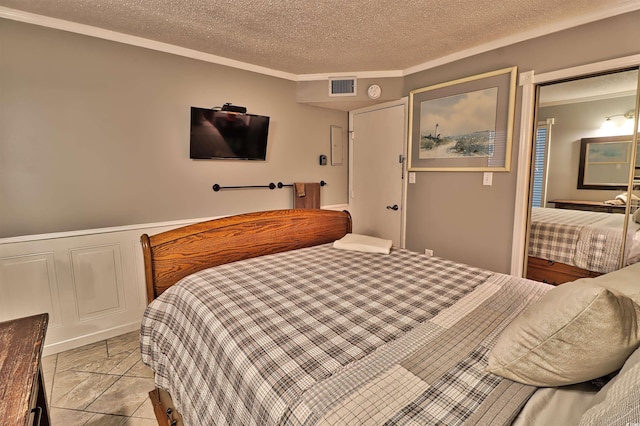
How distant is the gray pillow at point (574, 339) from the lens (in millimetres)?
760

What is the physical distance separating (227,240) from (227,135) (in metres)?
1.31

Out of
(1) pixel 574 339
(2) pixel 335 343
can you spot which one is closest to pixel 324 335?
(2) pixel 335 343

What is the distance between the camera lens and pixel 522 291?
5.03 feet

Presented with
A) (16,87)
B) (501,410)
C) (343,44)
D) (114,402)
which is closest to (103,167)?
(16,87)

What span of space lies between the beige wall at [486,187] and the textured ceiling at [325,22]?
0.40 ft

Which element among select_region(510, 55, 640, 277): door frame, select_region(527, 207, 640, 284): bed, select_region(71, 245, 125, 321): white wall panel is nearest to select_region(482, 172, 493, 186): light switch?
select_region(510, 55, 640, 277): door frame

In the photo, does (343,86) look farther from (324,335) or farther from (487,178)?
(324,335)

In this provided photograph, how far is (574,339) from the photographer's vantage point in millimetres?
793

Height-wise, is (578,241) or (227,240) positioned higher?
(227,240)

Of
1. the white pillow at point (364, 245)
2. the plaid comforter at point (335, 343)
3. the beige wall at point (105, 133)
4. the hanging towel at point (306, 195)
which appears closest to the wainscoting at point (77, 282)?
the beige wall at point (105, 133)

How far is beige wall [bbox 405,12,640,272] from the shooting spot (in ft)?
7.09

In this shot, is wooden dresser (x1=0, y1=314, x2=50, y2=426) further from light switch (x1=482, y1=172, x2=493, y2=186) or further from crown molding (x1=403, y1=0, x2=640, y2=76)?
crown molding (x1=403, y1=0, x2=640, y2=76)

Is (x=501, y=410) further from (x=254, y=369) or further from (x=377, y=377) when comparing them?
(x=254, y=369)

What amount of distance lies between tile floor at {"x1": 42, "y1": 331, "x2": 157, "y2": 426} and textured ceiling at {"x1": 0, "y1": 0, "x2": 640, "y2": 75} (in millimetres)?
2446
